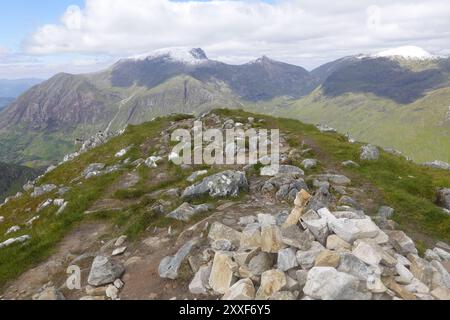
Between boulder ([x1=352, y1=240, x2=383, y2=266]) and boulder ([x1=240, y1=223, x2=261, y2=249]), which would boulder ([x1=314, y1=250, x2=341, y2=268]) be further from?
boulder ([x1=240, y1=223, x2=261, y2=249])

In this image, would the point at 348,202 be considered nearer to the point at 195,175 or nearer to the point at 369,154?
the point at 369,154

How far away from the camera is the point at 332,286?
1210cm

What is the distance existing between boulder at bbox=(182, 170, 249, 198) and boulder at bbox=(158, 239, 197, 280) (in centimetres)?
715

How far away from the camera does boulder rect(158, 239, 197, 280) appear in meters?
15.6

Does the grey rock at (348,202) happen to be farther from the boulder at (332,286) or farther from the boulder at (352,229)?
the boulder at (332,286)

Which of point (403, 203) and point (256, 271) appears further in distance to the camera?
point (403, 203)

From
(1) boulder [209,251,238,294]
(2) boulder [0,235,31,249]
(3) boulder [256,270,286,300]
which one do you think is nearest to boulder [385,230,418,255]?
(3) boulder [256,270,286,300]

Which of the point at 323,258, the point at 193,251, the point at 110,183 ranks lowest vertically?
the point at 110,183

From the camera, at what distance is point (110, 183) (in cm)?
3434

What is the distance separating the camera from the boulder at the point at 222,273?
1378cm
